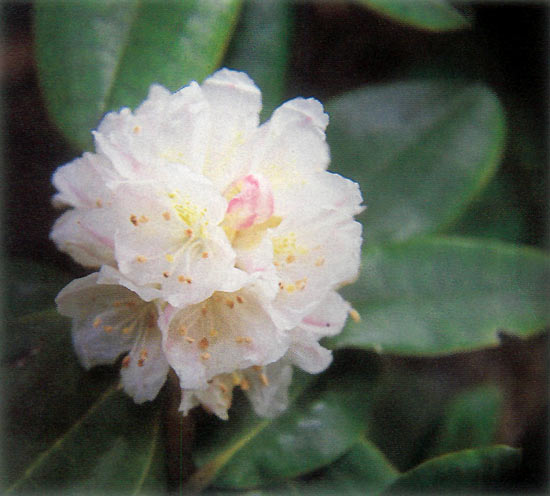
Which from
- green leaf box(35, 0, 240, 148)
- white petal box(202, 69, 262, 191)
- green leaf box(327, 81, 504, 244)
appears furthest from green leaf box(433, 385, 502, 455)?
green leaf box(35, 0, 240, 148)

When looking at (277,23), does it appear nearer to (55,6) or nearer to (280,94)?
(280,94)

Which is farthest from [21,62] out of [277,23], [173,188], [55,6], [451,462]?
[451,462]

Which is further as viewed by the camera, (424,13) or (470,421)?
(470,421)

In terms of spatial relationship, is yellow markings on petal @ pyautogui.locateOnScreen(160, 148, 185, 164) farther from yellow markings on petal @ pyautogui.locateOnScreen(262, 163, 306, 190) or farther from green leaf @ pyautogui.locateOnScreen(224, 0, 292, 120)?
green leaf @ pyautogui.locateOnScreen(224, 0, 292, 120)

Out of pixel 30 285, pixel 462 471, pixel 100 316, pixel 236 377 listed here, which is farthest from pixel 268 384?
pixel 30 285

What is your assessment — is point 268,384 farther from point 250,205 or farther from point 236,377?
point 250,205
